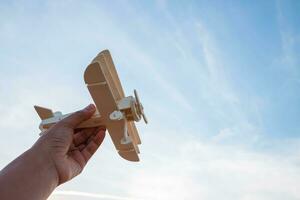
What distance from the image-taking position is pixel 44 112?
354 centimetres

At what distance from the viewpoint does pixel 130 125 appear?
3.42 metres

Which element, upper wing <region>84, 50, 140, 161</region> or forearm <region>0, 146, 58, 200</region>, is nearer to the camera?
forearm <region>0, 146, 58, 200</region>

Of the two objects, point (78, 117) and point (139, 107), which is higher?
point (139, 107)

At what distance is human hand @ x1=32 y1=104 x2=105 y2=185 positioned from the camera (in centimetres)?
284

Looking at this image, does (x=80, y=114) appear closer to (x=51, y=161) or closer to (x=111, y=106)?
(x=111, y=106)

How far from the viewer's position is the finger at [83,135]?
3478 millimetres

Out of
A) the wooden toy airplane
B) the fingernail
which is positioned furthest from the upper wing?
the fingernail

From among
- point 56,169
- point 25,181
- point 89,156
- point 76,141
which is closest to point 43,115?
point 76,141

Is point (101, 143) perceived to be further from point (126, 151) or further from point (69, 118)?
point (69, 118)

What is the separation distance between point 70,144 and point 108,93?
593 mm

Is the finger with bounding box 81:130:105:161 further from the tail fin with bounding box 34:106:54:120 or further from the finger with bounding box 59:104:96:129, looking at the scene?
the tail fin with bounding box 34:106:54:120

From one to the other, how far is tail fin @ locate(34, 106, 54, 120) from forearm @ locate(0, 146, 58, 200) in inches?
31.4

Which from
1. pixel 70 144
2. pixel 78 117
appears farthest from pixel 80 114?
pixel 70 144

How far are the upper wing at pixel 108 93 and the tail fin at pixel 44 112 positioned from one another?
2.27 feet
